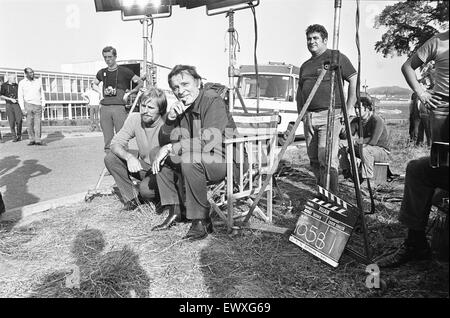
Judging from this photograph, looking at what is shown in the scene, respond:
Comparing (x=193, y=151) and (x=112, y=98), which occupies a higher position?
(x=112, y=98)

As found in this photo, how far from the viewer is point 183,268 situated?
2686 mm

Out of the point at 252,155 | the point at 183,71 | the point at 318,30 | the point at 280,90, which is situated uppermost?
the point at 318,30

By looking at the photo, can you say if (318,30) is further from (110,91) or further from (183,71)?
(110,91)

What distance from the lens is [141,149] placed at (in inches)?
155

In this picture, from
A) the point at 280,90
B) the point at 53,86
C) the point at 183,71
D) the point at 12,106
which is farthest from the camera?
the point at 53,86

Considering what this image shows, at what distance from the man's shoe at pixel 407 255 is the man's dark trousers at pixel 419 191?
0.16m

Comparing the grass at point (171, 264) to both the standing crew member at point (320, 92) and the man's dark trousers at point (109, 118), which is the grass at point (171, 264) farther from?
the man's dark trousers at point (109, 118)

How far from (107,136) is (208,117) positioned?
2.78 meters

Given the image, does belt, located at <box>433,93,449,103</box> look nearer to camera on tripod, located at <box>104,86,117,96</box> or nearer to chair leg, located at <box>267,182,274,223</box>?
chair leg, located at <box>267,182,274,223</box>

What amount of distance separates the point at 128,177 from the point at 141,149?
336mm

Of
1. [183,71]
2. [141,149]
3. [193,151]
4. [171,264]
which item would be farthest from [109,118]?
[171,264]

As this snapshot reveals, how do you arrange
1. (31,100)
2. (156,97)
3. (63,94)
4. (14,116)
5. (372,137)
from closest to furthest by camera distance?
(156,97), (372,137), (31,100), (14,116), (63,94)
